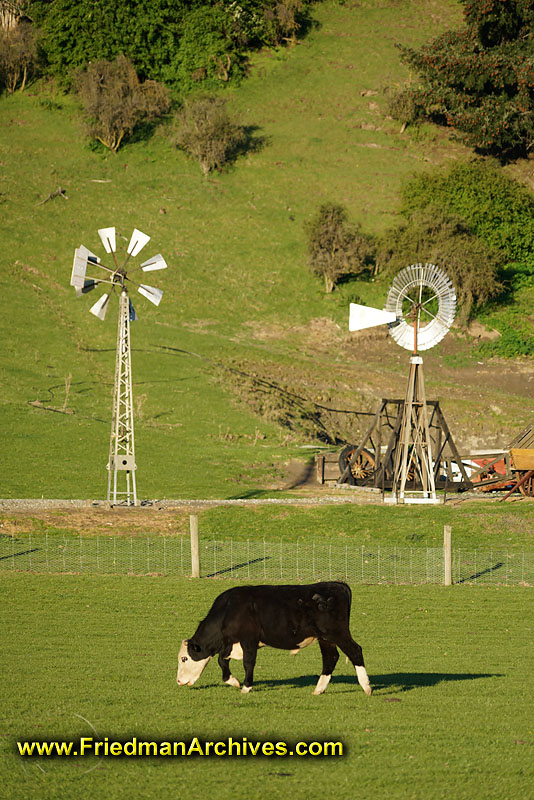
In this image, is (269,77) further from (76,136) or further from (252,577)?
(252,577)

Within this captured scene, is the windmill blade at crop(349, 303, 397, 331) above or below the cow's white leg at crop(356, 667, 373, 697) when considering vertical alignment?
above

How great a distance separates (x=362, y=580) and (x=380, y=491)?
1390 cm

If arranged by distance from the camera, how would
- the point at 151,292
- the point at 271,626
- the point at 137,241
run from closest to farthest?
1. the point at 271,626
2. the point at 137,241
3. the point at 151,292

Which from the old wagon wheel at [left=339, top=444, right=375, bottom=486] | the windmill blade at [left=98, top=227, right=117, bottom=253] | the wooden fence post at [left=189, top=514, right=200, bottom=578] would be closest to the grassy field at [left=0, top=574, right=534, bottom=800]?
the wooden fence post at [left=189, top=514, right=200, bottom=578]

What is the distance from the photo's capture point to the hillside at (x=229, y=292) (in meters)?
50.2

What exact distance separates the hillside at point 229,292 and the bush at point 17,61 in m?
2.68

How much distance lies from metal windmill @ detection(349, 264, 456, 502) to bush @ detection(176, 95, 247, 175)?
60.2m

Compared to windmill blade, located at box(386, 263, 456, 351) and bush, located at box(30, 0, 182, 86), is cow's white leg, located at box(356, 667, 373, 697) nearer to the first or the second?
windmill blade, located at box(386, 263, 456, 351)

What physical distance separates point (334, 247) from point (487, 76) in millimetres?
29004

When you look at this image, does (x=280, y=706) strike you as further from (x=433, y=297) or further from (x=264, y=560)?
(x=433, y=297)

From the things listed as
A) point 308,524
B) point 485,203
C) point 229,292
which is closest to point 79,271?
point 308,524

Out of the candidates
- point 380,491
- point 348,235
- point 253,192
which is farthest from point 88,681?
point 253,192

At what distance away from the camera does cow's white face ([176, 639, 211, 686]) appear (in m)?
14.3

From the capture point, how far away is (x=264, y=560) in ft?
91.9
